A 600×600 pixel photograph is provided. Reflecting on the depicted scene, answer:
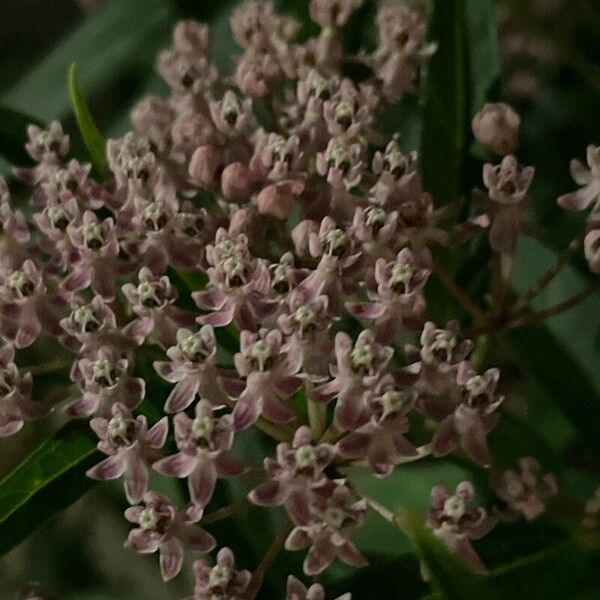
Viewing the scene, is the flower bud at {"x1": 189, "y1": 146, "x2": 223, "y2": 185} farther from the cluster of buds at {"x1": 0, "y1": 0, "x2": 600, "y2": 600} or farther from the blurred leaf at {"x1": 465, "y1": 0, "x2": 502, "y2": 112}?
the blurred leaf at {"x1": 465, "y1": 0, "x2": 502, "y2": 112}

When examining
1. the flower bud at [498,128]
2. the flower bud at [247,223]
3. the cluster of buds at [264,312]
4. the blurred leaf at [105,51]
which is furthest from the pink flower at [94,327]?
the blurred leaf at [105,51]

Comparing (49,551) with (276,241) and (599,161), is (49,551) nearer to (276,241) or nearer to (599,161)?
(276,241)

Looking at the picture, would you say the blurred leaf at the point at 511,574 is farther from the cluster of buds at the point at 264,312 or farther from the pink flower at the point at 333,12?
the pink flower at the point at 333,12

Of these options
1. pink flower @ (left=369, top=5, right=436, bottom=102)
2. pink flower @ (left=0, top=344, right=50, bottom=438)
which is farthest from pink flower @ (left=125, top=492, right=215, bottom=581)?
pink flower @ (left=369, top=5, right=436, bottom=102)

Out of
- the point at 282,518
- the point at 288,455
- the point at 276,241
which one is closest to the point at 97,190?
the point at 276,241

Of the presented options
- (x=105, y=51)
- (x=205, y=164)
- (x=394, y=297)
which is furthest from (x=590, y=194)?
(x=105, y=51)
